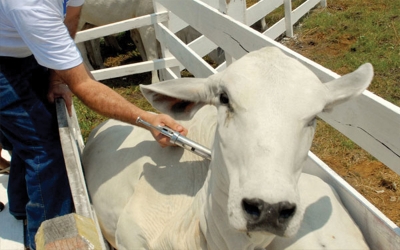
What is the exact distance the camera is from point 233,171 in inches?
74.8

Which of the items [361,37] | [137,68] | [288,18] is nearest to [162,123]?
[137,68]

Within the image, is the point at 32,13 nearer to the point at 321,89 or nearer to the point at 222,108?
the point at 222,108

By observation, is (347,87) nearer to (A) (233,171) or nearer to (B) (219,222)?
(A) (233,171)

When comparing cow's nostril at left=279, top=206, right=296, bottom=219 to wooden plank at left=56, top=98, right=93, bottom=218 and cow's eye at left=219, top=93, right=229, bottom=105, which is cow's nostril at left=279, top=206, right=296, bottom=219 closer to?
cow's eye at left=219, top=93, right=229, bottom=105

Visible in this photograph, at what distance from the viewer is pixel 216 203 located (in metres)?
2.17

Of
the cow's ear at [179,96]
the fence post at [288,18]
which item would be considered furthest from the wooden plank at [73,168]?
the fence post at [288,18]

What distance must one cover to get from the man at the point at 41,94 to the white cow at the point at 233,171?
0.80 ft

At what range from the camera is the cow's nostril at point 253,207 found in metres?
1.69

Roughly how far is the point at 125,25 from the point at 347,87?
13.1 feet

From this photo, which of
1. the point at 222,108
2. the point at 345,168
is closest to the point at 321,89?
the point at 222,108

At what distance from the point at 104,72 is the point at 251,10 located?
244 centimetres

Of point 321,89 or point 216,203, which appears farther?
point 216,203

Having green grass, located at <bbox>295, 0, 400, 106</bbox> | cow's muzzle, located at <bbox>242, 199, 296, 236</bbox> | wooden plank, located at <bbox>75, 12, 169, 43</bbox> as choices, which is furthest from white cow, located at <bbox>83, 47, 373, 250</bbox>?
green grass, located at <bbox>295, 0, 400, 106</bbox>

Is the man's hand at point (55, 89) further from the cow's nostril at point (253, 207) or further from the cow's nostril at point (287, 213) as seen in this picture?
the cow's nostril at point (287, 213)
